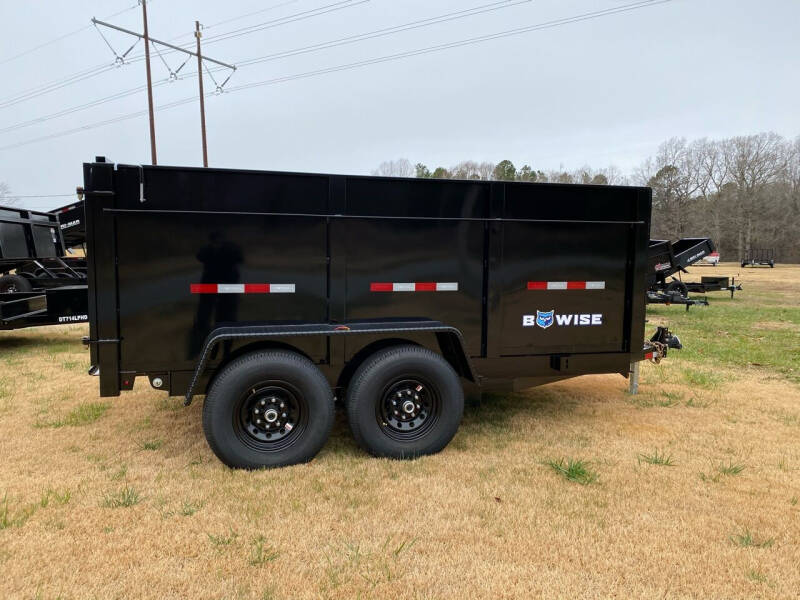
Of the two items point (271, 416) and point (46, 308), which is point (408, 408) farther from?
point (46, 308)

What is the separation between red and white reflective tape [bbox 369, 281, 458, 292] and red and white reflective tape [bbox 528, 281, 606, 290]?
706 millimetres

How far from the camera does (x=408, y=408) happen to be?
397 cm

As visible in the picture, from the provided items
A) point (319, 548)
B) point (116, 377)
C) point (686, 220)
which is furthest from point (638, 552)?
point (686, 220)

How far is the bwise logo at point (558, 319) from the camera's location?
444 cm

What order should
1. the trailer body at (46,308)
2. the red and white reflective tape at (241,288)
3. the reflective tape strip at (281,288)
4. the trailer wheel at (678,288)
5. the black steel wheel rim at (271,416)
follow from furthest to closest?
→ the trailer wheel at (678,288), the trailer body at (46,308), the reflective tape strip at (281,288), the red and white reflective tape at (241,288), the black steel wheel rim at (271,416)

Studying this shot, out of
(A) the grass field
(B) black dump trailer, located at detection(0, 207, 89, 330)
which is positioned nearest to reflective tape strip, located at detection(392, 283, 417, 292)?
(A) the grass field

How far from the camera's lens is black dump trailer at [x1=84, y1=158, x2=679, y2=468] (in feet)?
12.2

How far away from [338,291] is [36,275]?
7.65 meters

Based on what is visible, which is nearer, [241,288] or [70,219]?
[241,288]

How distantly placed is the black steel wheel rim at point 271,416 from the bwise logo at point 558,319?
1.99 metres

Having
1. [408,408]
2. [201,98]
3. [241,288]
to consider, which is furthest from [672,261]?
[201,98]

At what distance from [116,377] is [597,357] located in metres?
3.88

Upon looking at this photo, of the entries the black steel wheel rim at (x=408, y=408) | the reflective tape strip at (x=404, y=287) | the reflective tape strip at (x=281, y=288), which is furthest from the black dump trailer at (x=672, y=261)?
the reflective tape strip at (x=281, y=288)

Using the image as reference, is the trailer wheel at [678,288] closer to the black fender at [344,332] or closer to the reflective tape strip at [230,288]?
the black fender at [344,332]
